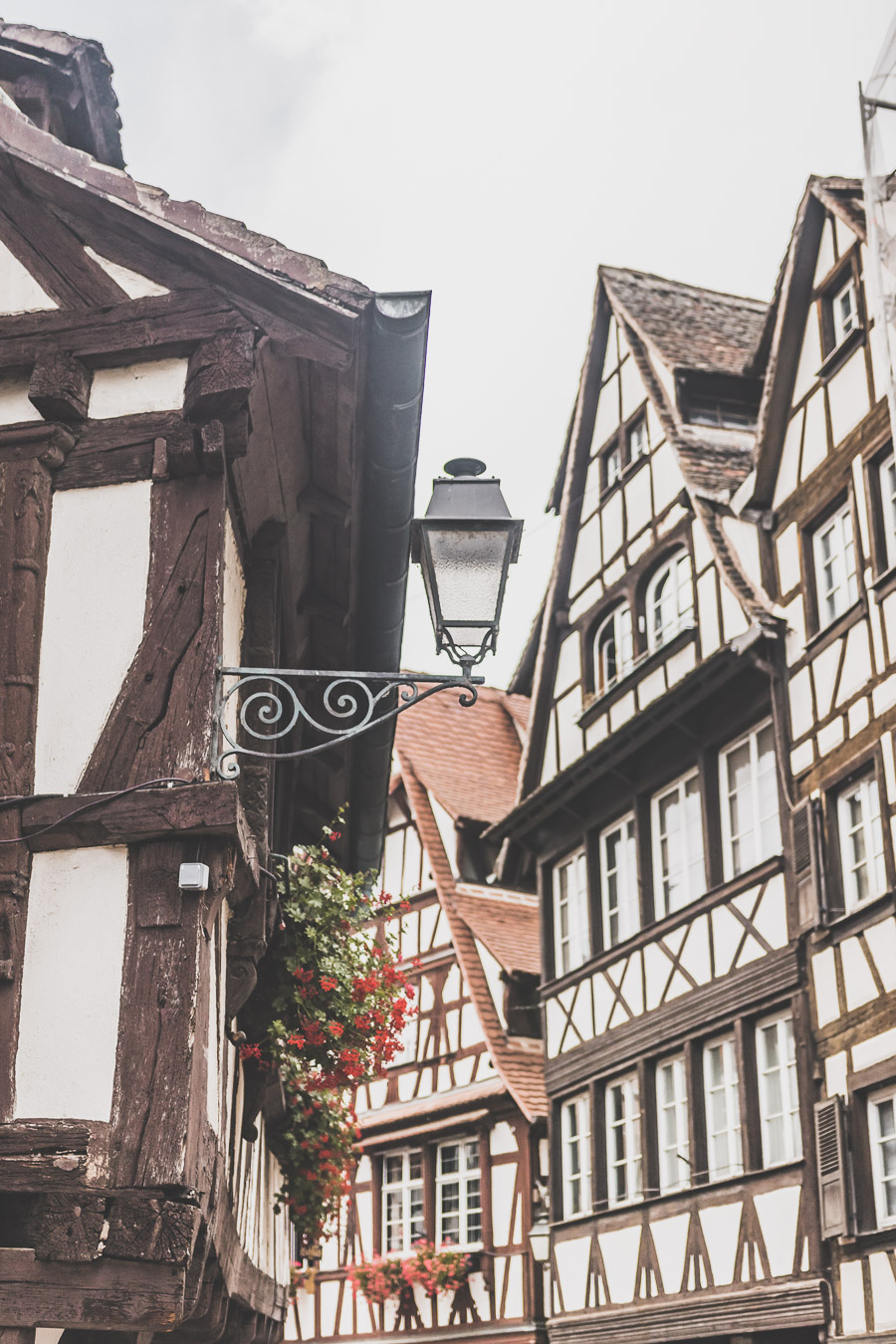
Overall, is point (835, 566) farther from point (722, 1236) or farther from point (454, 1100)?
point (454, 1100)

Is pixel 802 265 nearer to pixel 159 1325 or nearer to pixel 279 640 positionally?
pixel 279 640

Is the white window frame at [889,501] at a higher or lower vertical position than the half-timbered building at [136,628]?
higher

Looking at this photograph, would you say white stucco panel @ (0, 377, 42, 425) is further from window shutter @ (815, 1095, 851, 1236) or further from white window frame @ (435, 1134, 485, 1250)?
white window frame @ (435, 1134, 485, 1250)

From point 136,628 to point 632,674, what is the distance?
1179cm

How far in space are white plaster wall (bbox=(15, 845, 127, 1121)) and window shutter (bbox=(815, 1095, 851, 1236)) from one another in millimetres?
8652

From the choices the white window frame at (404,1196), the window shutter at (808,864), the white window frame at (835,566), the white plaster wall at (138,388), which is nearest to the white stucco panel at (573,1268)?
the window shutter at (808,864)

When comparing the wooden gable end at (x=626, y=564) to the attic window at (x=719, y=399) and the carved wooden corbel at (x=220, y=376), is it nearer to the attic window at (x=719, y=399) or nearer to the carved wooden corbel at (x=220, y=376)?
the attic window at (x=719, y=399)

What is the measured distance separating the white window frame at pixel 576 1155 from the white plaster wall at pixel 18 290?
12323mm

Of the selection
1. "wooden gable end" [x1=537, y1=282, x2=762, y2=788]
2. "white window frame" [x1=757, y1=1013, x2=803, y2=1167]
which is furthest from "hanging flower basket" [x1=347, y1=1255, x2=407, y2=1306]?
"white window frame" [x1=757, y1=1013, x2=803, y2=1167]

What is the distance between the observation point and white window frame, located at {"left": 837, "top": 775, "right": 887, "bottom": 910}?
12.7 metres

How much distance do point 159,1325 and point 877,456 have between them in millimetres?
10274

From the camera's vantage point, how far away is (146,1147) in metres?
4.73

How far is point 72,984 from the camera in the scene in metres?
5.01

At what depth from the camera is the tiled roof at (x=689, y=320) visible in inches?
728
